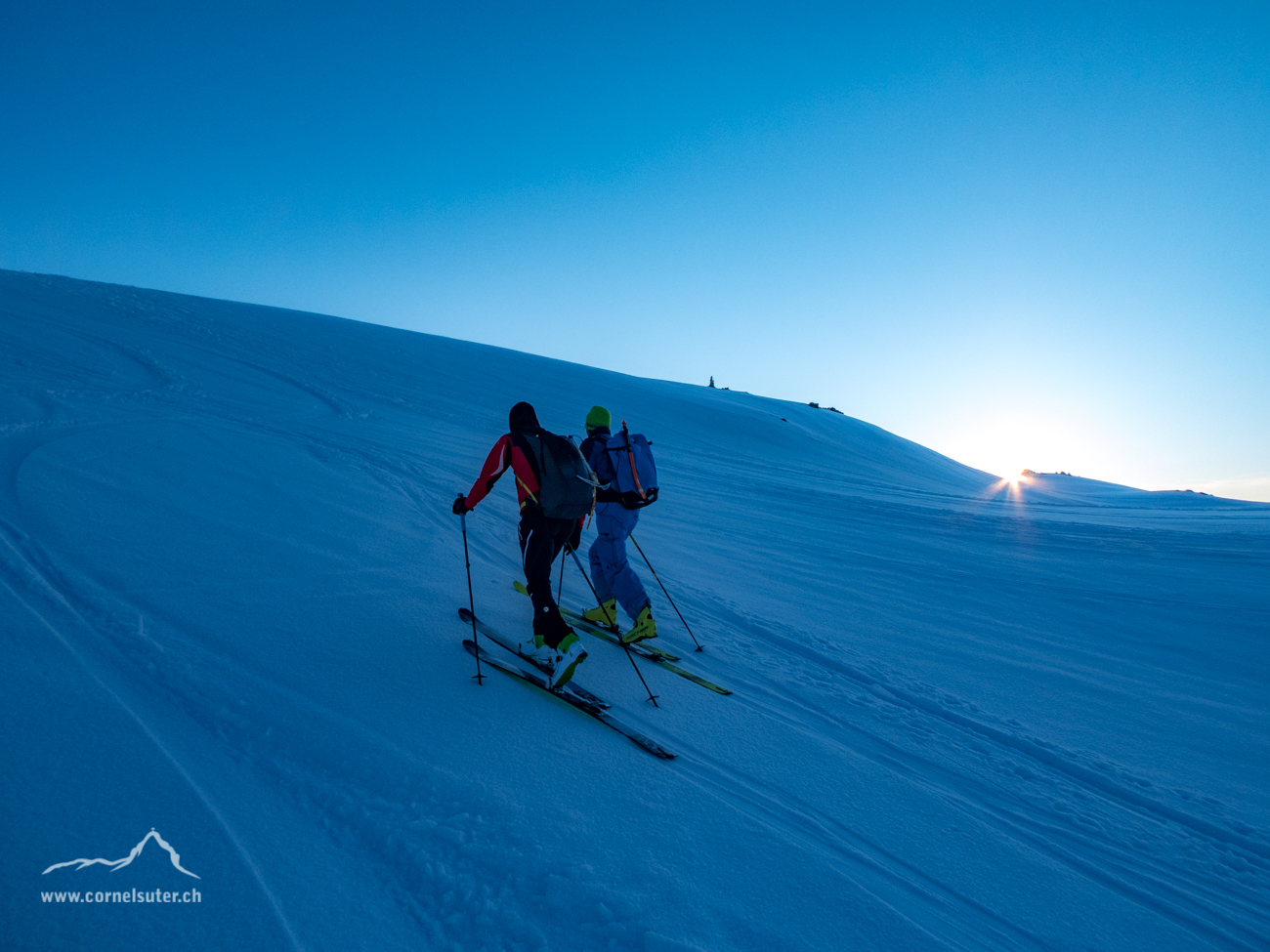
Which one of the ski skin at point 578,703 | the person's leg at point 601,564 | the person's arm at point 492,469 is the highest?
the person's arm at point 492,469

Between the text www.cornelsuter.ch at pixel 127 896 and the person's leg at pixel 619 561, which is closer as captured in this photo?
the text www.cornelsuter.ch at pixel 127 896

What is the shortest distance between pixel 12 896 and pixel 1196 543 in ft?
43.5

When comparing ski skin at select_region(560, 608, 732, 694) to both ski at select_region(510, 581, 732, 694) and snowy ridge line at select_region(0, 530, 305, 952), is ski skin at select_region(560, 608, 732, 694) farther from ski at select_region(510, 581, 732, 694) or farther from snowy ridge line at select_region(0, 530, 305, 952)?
snowy ridge line at select_region(0, 530, 305, 952)

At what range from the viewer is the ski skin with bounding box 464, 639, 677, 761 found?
329 centimetres

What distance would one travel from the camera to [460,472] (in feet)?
33.6

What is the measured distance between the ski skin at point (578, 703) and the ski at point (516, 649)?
0.23ft

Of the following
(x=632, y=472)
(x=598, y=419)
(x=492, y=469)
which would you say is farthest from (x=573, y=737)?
(x=598, y=419)

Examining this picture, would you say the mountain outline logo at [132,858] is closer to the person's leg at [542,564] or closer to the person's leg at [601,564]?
the person's leg at [542,564]

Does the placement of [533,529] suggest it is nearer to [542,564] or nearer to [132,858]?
[542,564]

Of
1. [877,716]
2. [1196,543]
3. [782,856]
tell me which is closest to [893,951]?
[782,856]

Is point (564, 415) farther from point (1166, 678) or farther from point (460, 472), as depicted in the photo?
point (1166, 678)

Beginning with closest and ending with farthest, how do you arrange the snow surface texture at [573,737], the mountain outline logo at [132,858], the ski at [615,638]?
1. the mountain outline logo at [132,858]
2. the snow surface texture at [573,737]
3. the ski at [615,638]

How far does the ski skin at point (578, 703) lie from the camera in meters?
3.29

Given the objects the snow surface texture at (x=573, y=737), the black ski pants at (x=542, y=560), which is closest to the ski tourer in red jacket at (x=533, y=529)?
the black ski pants at (x=542, y=560)
